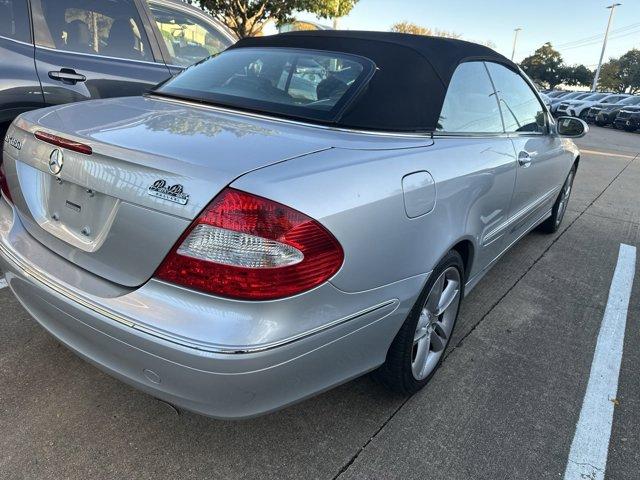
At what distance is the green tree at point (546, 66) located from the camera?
63500 millimetres

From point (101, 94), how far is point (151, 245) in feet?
8.41

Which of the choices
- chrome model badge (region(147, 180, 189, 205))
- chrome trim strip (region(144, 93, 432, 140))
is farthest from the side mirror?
chrome model badge (region(147, 180, 189, 205))

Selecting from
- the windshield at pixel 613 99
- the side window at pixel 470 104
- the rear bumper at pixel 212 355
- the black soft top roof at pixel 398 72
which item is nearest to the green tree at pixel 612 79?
the windshield at pixel 613 99

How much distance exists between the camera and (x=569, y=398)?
2500mm

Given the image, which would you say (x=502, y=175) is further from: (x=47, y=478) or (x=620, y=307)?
(x=47, y=478)

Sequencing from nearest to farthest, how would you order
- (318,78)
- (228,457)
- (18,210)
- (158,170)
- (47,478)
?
(158,170) → (47,478) → (228,457) → (18,210) → (318,78)

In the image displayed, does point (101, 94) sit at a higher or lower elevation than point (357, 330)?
higher

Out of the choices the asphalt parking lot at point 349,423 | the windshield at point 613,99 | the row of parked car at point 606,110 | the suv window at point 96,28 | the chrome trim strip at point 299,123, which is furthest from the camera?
the windshield at point 613,99

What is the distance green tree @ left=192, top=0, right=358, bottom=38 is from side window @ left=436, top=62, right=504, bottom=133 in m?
17.1

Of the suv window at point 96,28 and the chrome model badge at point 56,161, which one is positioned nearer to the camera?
the chrome model badge at point 56,161

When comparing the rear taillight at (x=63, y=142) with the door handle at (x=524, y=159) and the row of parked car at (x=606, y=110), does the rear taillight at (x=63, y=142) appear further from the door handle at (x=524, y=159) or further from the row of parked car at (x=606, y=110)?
the row of parked car at (x=606, y=110)

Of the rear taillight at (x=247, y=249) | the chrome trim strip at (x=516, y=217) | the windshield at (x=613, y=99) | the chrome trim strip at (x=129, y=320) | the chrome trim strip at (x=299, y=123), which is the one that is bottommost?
the windshield at (x=613, y=99)

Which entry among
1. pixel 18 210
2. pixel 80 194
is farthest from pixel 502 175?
pixel 18 210

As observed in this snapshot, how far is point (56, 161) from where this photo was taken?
181cm
